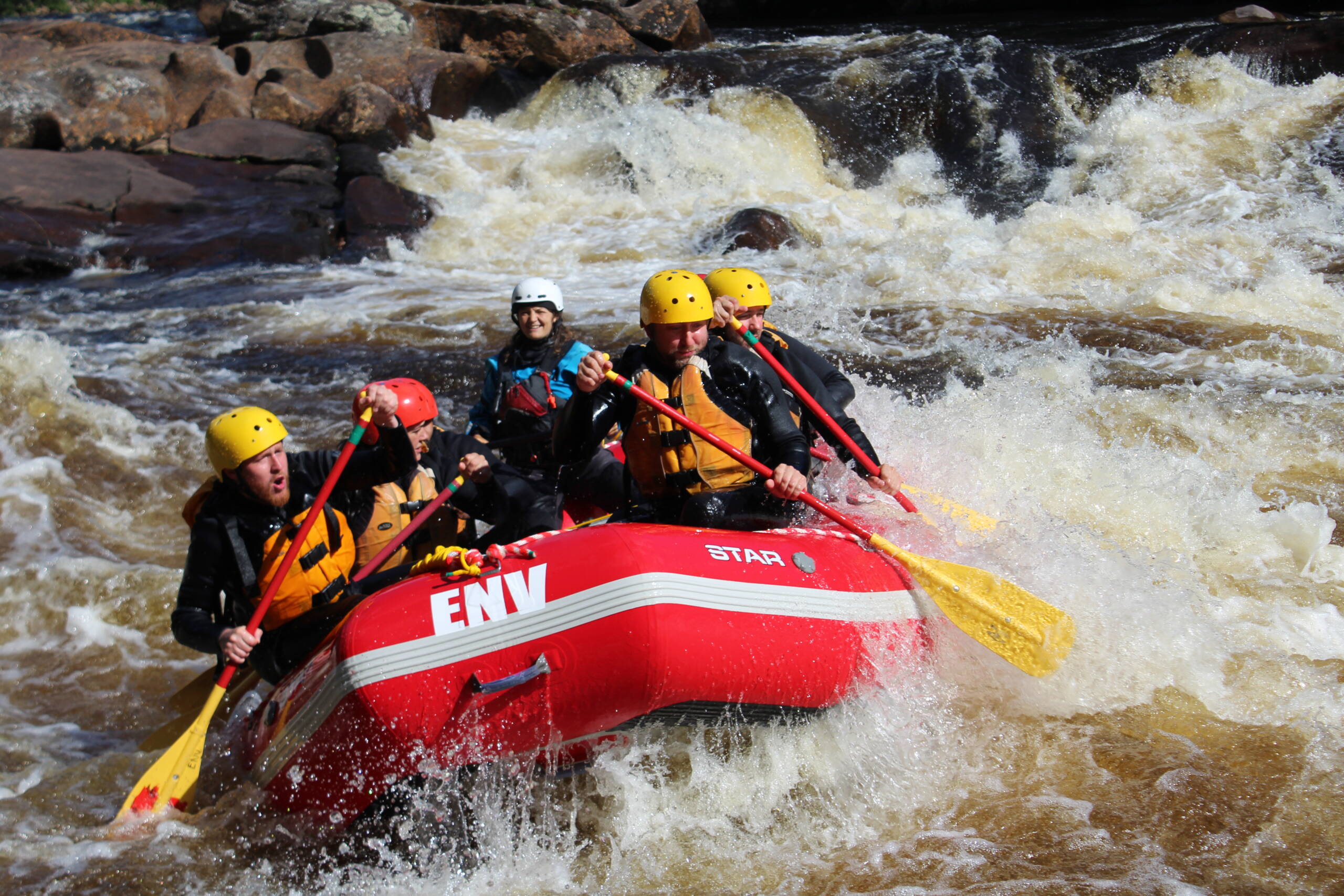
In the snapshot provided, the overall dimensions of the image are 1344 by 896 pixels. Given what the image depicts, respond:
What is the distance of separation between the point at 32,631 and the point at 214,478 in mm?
2169

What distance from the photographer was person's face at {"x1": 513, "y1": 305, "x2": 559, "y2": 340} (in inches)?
179

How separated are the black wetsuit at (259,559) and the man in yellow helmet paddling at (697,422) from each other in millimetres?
699

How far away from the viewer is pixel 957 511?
4.41 meters

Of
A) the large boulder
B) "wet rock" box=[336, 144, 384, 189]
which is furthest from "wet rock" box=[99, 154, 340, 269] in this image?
the large boulder

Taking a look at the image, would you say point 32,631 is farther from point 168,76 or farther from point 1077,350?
point 168,76

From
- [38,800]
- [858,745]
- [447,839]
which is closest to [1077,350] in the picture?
[858,745]

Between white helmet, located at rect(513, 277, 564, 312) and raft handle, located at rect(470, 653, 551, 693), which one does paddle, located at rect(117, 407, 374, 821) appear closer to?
raft handle, located at rect(470, 653, 551, 693)

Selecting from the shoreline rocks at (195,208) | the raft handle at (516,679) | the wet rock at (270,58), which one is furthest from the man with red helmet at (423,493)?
the wet rock at (270,58)

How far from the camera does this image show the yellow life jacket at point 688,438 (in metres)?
3.56

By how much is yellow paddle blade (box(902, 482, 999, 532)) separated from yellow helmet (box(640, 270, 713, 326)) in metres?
1.52

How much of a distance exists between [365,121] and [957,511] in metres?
10.5

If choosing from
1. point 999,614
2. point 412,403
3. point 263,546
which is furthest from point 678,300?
point 263,546

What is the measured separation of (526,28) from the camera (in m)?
14.4

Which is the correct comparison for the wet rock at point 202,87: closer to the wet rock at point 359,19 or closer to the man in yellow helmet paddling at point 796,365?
the wet rock at point 359,19
